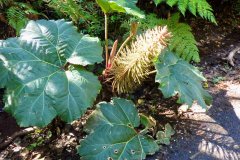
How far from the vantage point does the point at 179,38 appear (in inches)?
145

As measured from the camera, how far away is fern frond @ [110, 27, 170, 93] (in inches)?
104

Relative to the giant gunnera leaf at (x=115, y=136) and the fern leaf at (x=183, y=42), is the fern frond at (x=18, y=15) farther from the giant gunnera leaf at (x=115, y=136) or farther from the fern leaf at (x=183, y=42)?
the fern leaf at (x=183, y=42)

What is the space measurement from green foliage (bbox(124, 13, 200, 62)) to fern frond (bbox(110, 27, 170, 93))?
0.76 metres

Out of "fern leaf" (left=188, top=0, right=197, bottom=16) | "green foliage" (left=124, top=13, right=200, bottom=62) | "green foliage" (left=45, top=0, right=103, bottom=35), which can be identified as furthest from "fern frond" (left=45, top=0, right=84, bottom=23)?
"fern leaf" (left=188, top=0, right=197, bottom=16)

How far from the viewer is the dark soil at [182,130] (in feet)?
8.57

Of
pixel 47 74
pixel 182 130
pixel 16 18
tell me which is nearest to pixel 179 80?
pixel 182 130

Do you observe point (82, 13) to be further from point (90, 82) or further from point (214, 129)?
point (214, 129)

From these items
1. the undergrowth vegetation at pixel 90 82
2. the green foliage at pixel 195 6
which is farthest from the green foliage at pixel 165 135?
the green foliage at pixel 195 6

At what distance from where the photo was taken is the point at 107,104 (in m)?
2.61

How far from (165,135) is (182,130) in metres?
0.21

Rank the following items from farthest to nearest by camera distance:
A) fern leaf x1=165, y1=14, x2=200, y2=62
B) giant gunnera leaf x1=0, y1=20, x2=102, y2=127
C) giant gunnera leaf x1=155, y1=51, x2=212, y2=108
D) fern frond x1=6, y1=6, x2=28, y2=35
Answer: fern leaf x1=165, y1=14, x2=200, y2=62 → fern frond x1=6, y1=6, x2=28, y2=35 → giant gunnera leaf x1=155, y1=51, x2=212, y2=108 → giant gunnera leaf x1=0, y1=20, x2=102, y2=127

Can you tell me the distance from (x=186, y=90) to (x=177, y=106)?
572 mm

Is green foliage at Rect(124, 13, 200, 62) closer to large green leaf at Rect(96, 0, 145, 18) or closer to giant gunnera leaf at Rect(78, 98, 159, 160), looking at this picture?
large green leaf at Rect(96, 0, 145, 18)

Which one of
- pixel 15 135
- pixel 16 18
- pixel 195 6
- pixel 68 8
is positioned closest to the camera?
pixel 15 135
